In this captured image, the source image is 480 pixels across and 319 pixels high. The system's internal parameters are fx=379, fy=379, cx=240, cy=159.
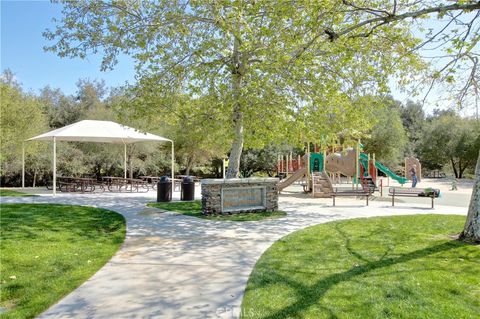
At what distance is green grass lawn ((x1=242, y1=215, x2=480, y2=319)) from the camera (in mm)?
4395

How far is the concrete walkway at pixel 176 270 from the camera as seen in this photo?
4.33 m

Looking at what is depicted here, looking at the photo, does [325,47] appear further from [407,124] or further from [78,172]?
Result: [407,124]

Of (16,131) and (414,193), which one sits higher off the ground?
(16,131)

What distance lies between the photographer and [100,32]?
12.2 meters

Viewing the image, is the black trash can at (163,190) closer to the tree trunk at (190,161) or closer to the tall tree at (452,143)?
the tree trunk at (190,161)

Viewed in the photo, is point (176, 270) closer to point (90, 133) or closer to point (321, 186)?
point (90, 133)

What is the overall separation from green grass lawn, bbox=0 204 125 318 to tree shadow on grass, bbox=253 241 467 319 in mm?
2796

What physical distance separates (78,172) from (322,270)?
23027 millimetres

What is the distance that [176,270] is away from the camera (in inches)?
230

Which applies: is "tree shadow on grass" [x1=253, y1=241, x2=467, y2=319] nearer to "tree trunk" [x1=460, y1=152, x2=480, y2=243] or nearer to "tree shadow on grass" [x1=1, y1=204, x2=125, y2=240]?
"tree trunk" [x1=460, y1=152, x2=480, y2=243]

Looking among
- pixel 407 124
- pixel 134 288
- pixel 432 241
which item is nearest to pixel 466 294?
pixel 432 241

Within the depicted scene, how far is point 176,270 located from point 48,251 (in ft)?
8.59

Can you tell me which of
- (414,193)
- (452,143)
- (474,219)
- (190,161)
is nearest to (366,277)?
(474,219)

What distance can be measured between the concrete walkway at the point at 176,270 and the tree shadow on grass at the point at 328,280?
581mm
